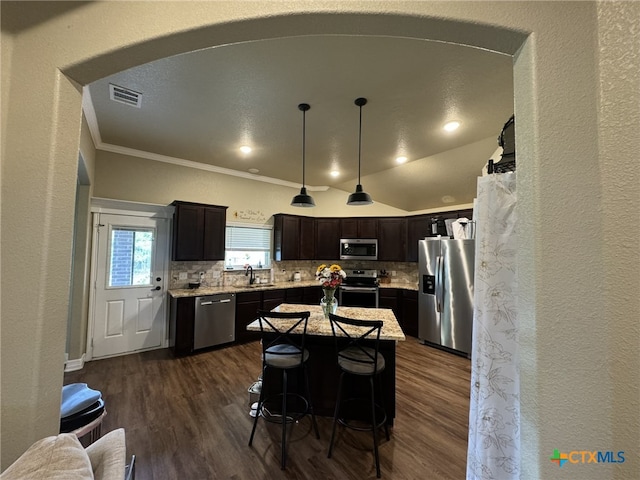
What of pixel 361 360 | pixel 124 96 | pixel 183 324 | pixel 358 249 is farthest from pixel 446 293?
pixel 124 96

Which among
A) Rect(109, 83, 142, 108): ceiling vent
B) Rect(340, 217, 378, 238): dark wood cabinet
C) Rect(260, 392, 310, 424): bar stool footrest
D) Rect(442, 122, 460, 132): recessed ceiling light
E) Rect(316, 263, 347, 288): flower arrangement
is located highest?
Rect(442, 122, 460, 132): recessed ceiling light

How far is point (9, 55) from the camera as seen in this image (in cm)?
100

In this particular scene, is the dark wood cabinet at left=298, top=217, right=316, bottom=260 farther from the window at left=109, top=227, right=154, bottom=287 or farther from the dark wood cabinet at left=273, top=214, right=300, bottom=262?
the window at left=109, top=227, right=154, bottom=287

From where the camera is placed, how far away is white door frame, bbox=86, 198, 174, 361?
3455mm

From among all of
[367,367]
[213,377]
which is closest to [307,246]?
[213,377]

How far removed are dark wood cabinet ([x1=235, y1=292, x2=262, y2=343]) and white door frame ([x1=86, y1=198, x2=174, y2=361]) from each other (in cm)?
108

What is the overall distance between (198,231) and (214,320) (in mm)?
1415

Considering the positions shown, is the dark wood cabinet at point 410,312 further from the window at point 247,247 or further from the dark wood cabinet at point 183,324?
A: the dark wood cabinet at point 183,324

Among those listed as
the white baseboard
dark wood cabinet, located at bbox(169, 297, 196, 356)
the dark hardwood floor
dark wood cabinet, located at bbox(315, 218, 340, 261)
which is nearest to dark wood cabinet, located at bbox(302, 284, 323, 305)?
dark wood cabinet, located at bbox(315, 218, 340, 261)

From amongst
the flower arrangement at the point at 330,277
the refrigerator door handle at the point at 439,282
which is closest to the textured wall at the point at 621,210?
the flower arrangement at the point at 330,277

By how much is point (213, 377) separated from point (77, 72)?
311 centimetres

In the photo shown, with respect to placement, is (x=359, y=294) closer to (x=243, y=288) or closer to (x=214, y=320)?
(x=243, y=288)

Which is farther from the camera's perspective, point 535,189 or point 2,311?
point 2,311

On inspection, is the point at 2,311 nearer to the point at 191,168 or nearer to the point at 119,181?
the point at 119,181
